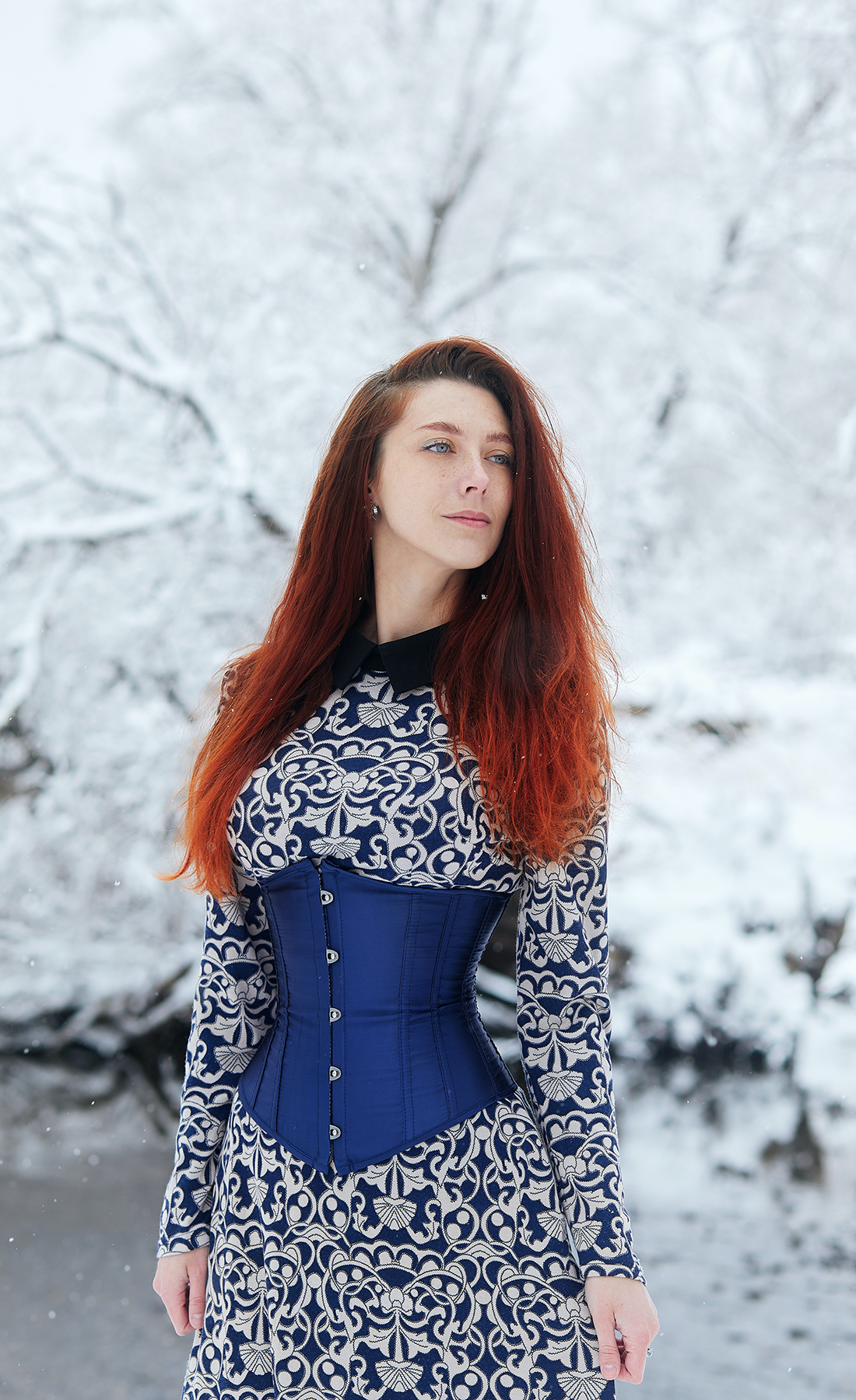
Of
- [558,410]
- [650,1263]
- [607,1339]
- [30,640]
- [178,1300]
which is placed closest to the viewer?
[607,1339]

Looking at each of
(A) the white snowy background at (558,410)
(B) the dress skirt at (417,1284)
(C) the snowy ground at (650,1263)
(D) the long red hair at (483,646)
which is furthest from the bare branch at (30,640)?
(B) the dress skirt at (417,1284)

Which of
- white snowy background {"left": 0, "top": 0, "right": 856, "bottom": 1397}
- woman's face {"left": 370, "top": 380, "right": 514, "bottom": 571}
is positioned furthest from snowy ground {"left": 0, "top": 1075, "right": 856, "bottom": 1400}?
woman's face {"left": 370, "top": 380, "right": 514, "bottom": 571}

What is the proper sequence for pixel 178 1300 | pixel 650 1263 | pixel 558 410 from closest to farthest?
pixel 178 1300, pixel 650 1263, pixel 558 410

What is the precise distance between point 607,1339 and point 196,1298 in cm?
40

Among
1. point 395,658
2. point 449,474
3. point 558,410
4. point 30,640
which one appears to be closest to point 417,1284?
point 395,658

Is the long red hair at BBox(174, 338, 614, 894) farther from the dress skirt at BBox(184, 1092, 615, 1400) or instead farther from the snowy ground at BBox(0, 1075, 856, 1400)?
the snowy ground at BBox(0, 1075, 856, 1400)

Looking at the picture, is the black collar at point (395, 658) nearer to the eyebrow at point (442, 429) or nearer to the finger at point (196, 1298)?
the eyebrow at point (442, 429)

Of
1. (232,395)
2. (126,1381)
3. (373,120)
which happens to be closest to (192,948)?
(126,1381)

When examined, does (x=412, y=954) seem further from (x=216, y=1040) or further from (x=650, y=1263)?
(x=650, y=1263)

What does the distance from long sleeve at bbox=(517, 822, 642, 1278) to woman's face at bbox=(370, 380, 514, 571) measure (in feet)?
1.04

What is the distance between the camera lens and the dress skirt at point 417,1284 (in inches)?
32.3

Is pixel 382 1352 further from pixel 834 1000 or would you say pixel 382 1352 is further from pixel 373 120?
pixel 373 120

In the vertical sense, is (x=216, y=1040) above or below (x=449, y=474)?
below

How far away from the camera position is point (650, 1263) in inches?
103
